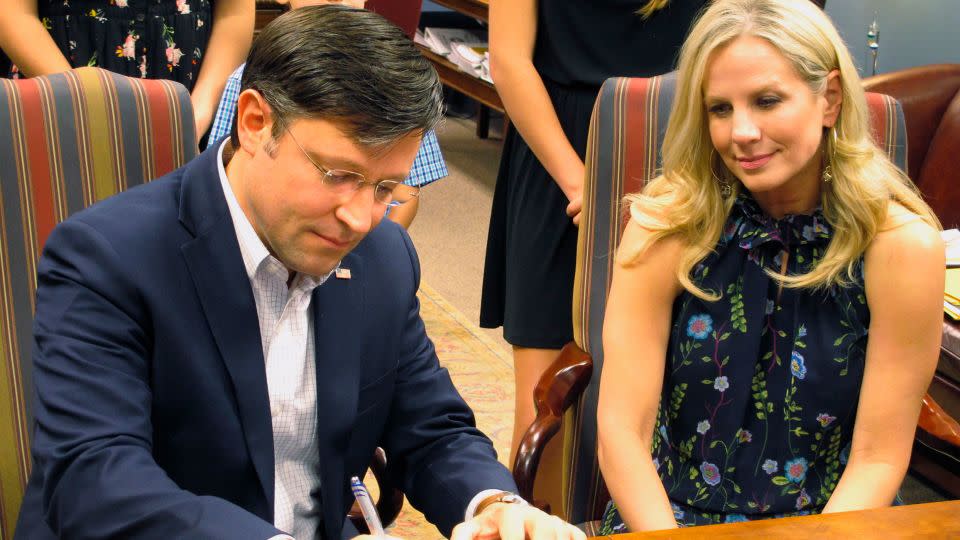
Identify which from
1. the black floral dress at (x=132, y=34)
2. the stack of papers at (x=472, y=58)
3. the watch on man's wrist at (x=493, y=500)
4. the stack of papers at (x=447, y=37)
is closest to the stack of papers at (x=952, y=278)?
the watch on man's wrist at (x=493, y=500)

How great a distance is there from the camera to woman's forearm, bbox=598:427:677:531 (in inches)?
70.9

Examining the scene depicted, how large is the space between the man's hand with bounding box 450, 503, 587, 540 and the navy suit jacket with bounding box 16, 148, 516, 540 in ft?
0.37

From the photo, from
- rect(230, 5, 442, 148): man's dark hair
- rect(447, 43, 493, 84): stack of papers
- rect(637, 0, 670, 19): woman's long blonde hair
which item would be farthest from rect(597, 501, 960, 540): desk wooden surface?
rect(447, 43, 493, 84): stack of papers

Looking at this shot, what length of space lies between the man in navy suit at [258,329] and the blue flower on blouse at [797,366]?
0.52 meters

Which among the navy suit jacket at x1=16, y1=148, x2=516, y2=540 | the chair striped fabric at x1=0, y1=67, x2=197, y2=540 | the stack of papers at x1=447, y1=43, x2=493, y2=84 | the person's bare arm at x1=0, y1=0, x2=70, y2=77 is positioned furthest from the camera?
the stack of papers at x1=447, y1=43, x2=493, y2=84

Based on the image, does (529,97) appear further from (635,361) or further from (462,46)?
(462,46)

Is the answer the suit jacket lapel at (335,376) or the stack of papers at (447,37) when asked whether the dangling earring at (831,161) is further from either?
the stack of papers at (447,37)

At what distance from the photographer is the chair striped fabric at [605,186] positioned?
6.76ft

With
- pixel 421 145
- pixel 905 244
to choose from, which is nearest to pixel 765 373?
pixel 905 244

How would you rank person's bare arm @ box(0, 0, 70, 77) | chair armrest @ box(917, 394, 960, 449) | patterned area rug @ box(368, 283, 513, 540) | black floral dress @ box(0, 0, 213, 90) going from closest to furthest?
1. chair armrest @ box(917, 394, 960, 449)
2. person's bare arm @ box(0, 0, 70, 77)
3. black floral dress @ box(0, 0, 213, 90)
4. patterned area rug @ box(368, 283, 513, 540)

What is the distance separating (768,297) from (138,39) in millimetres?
1461

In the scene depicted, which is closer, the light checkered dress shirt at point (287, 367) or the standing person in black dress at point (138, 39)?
the light checkered dress shirt at point (287, 367)

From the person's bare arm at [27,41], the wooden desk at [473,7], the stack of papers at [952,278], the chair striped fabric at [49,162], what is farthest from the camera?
the wooden desk at [473,7]

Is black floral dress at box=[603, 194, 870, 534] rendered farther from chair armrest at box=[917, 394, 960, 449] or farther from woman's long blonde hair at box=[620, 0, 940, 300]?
chair armrest at box=[917, 394, 960, 449]
